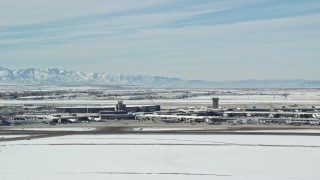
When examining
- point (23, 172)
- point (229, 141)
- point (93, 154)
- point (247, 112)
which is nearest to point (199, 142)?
point (229, 141)

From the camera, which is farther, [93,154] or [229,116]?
[229,116]

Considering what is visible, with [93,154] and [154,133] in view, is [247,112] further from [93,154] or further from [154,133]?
[93,154]

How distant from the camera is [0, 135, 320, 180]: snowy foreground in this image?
29406mm

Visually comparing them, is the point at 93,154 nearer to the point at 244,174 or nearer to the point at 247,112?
the point at 244,174

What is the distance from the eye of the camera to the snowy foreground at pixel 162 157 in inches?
1158

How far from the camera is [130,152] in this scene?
125 feet

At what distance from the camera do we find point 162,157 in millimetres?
35688

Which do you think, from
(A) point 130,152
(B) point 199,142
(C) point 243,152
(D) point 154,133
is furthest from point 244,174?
(D) point 154,133

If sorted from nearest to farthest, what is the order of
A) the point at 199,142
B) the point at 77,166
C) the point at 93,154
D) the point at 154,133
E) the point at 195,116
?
the point at 77,166 → the point at 93,154 → the point at 199,142 → the point at 154,133 → the point at 195,116

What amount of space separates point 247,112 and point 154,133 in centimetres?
2931

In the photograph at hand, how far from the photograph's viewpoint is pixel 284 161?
3334 centimetres

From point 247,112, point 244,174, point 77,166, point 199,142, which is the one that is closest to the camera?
point 244,174

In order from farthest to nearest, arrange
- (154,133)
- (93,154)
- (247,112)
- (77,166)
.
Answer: (247,112) < (154,133) < (93,154) < (77,166)

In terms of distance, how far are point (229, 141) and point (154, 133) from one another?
388 inches
